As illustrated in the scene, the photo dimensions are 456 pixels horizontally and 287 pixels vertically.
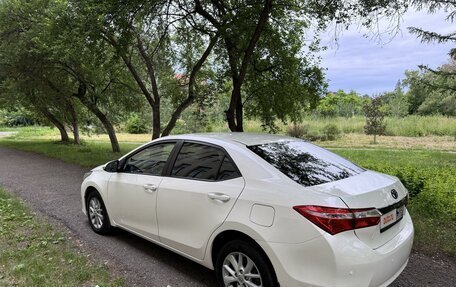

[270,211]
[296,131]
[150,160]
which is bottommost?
[296,131]

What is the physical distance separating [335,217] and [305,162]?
3.16 feet

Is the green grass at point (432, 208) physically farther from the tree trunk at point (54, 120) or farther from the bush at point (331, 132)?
the tree trunk at point (54, 120)

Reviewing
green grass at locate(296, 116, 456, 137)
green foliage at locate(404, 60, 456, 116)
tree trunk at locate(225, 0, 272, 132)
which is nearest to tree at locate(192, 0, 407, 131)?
tree trunk at locate(225, 0, 272, 132)

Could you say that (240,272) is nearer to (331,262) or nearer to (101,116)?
(331,262)

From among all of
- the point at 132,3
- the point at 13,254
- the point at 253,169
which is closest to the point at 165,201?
the point at 253,169

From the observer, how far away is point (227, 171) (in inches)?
146

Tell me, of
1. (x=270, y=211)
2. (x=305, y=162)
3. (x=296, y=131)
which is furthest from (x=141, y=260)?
(x=296, y=131)

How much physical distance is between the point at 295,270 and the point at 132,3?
7859 millimetres

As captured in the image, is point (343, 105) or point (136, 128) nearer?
point (136, 128)

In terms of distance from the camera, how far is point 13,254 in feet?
15.3

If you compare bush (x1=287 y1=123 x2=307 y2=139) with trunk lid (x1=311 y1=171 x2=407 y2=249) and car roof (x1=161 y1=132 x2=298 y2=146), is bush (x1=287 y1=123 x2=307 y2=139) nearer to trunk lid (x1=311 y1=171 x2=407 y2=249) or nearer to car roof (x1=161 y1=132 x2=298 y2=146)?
car roof (x1=161 y1=132 x2=298 y2=146)

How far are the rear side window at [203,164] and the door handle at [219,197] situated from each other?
173 mm

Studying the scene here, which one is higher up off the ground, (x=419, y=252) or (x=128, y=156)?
(x=128, y=156)

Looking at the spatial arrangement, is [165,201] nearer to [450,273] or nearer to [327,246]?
[327,246]
